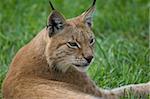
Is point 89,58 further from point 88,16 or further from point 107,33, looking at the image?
point 107,33

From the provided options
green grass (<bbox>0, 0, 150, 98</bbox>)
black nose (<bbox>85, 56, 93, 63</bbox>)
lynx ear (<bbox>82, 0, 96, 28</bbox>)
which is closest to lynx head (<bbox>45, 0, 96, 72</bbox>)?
black nose (<bbox>85, 56, 93, 63</bbox>)

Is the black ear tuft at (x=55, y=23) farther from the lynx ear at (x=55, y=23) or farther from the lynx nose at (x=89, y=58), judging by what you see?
the lynx nose at (x=89, y=58)

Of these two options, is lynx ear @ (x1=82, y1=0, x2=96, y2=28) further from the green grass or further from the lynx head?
the green grass

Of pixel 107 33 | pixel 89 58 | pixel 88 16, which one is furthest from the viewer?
pixel 107 33

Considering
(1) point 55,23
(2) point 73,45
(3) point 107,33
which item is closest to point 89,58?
(2) point 73,45

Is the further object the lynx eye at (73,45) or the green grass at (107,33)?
the green grass at (107,33)

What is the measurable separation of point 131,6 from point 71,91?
181 inches

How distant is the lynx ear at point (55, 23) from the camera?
259 inches

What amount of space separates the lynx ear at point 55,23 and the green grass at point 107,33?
116 centimetres

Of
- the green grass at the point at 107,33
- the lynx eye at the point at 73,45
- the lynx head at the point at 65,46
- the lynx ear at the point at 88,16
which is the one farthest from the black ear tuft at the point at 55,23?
the green grass at the point at 107,33

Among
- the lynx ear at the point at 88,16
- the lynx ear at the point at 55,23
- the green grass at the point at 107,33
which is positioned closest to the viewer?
the lynx ear at the point at 55,23

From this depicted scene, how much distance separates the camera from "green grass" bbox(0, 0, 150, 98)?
7.86 m

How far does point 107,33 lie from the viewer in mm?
9883

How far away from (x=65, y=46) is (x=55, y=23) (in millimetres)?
234
